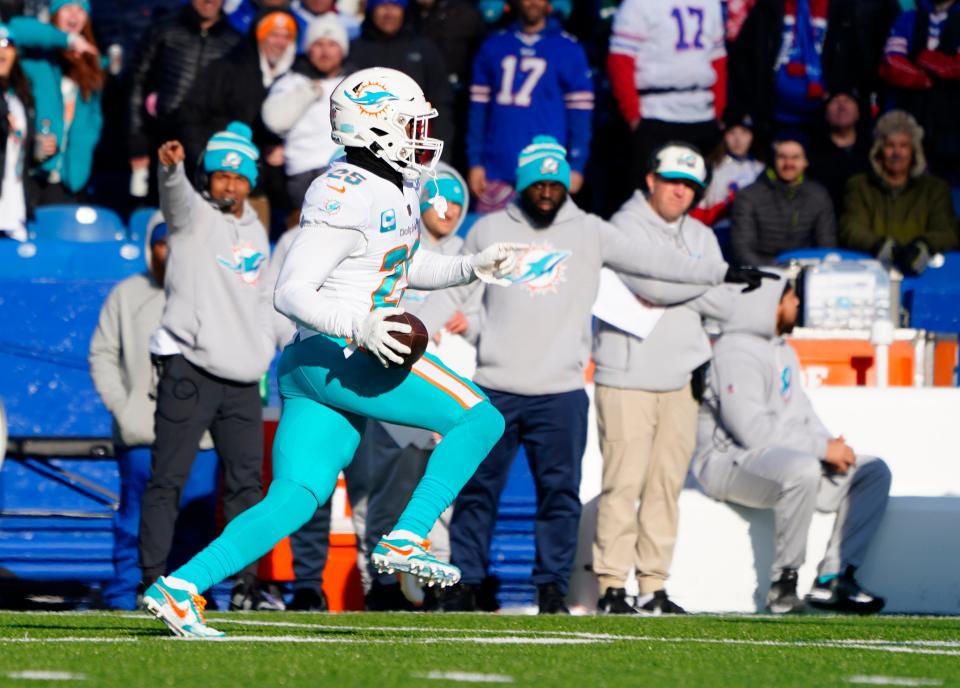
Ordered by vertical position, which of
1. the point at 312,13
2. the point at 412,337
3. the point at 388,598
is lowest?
the point at 388,598

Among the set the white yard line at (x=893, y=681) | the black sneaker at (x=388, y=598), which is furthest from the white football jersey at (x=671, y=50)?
the white yard line at (x=893, y=681)

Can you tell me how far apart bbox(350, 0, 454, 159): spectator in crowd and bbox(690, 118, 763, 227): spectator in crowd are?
1644 millimetres

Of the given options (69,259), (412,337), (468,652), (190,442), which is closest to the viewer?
(468,652)

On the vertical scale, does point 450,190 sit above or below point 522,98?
below

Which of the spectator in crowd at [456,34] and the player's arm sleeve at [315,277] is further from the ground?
the spectator in crowd at [456,34]

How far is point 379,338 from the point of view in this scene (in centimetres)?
508

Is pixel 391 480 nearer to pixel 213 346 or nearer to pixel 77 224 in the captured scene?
pixel 213 346

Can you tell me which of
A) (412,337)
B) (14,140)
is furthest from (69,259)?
(412,337)

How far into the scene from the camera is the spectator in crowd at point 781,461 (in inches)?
314

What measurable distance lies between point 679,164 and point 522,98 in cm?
290

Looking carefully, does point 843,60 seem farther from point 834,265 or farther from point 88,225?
point 88,225

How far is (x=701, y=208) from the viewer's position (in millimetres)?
11375

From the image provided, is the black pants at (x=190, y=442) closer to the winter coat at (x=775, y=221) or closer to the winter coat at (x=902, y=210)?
the winter coat at (x=775, y=221)

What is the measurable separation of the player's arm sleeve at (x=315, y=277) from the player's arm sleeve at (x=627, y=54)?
19.6ft
